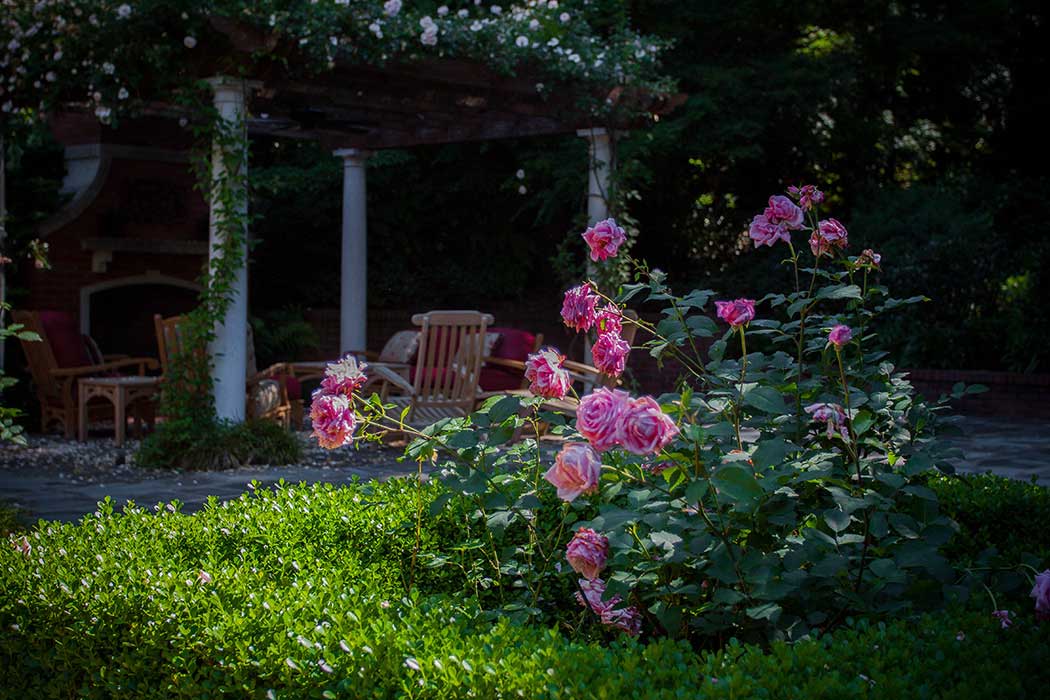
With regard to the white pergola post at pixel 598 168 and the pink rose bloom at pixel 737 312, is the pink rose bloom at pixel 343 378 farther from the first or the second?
the white pergola post at pixel 598 168

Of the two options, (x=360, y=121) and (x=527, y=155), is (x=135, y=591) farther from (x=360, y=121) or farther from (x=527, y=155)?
(x=527, y=155)

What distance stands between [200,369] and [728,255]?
1069 centimetres

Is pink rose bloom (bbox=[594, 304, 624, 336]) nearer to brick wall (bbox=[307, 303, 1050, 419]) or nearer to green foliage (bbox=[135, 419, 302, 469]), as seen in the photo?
green foliage (bbox=[135, 419, 302, 469])

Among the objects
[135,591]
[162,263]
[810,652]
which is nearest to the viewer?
[810,652]

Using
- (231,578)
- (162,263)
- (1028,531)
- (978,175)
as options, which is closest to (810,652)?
(231,578)

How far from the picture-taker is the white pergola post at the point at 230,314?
8.33 meters

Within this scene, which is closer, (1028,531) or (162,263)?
(1028,531)

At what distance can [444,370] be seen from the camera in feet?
28.7

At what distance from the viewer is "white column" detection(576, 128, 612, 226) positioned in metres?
10.9

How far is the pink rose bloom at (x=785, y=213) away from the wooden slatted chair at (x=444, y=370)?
17.4ft

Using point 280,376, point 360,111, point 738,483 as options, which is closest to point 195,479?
point 280,376

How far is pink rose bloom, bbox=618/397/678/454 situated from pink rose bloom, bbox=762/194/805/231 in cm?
99

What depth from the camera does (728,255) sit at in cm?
1744

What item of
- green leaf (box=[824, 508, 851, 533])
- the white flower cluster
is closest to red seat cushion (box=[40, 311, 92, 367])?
the white flower cluster
